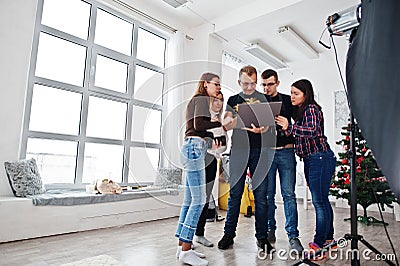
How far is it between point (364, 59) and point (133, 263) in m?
1.48

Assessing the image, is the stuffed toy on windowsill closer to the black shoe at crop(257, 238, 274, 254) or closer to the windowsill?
the windowsill

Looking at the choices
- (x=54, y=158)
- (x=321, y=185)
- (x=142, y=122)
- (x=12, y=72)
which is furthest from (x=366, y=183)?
(x=12, y=72)

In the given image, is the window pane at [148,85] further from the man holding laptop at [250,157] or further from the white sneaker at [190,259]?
the white sneaker at [190,259]

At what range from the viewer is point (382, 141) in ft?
2.11

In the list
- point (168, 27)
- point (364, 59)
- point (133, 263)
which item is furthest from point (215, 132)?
point (168, 27)

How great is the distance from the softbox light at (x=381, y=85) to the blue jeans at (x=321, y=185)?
1028 millimetres

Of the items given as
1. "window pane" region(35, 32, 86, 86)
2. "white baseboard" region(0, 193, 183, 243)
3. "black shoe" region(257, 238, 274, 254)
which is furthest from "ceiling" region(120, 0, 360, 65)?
"black shoe" region(257, 238, 274, 254)

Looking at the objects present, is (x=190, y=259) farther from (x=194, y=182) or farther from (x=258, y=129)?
(x=258, y=129)

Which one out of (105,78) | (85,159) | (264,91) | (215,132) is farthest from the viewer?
(105,78)

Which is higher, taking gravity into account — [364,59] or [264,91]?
[264,91]

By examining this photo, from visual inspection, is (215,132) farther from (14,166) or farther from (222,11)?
(222,11)

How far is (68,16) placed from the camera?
3002mm

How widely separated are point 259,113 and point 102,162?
2118 mm

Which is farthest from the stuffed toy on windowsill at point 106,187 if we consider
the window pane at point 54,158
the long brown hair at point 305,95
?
the long brown hair at point 305,95
